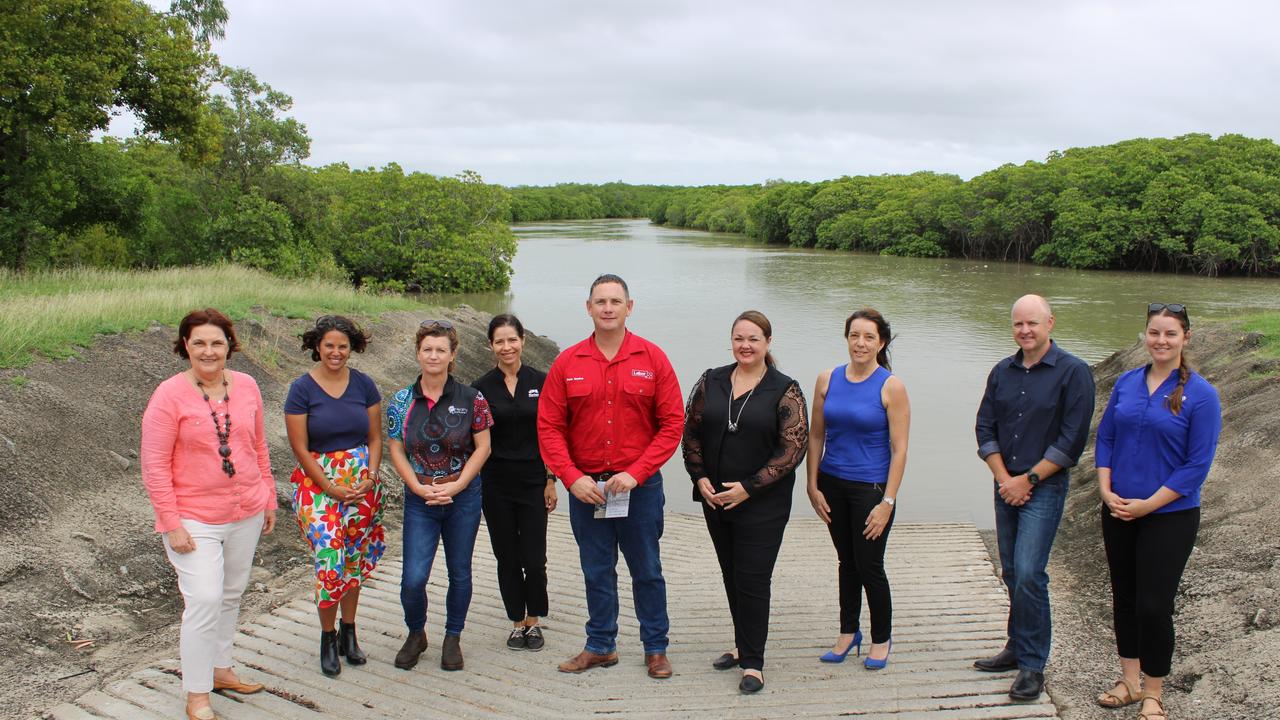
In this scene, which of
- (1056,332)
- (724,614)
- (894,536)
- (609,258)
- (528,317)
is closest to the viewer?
(724,614)

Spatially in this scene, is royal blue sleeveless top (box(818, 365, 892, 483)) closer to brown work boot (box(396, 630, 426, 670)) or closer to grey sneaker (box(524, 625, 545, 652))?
grey sneaker (box(524, 625, 545, 652))

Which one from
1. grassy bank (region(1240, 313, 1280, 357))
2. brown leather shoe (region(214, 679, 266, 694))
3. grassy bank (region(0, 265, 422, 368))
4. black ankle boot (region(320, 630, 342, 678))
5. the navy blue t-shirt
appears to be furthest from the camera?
grassy bank (region(1240, 313, 1280, 357))

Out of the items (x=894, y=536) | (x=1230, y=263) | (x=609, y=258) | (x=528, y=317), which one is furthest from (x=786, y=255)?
(x=894, y=536)

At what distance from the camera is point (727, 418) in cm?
438

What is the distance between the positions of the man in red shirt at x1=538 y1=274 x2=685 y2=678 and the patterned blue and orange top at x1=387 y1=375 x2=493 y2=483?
37 centimetres

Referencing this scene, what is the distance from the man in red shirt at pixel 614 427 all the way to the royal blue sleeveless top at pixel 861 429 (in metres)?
0.76

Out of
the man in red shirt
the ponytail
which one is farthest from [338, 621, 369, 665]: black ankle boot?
the ponytail

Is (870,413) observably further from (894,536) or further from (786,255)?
(786,255)

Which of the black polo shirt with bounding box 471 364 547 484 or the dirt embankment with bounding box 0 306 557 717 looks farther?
the dirt embankment with bounding box 0 306 557 717

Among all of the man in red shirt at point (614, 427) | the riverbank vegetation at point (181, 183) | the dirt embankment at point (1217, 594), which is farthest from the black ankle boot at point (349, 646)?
the riverbank vegetation at point (181, 183)

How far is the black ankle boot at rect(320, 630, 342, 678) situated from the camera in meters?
4.64

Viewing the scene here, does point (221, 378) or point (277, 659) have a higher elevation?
point (221, 378)

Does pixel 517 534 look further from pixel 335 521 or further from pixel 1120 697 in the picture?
pixel 1120 697

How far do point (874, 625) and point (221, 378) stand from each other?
3.39 metres
